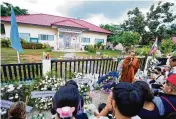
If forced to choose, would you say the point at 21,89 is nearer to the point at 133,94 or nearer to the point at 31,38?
the point at 133,94

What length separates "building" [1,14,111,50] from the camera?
1438cm

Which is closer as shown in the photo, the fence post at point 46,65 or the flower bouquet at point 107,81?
the fence post at point 46,65

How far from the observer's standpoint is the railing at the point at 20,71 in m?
3.24

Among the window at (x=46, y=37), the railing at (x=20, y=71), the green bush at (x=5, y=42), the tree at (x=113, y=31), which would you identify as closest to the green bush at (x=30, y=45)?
the window at (x=46, y=37)

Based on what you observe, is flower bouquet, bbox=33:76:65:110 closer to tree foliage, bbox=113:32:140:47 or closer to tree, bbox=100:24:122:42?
tree foliage, bbox=113:32:140:47

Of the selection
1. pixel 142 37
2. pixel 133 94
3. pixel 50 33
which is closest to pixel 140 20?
pixel 142 37

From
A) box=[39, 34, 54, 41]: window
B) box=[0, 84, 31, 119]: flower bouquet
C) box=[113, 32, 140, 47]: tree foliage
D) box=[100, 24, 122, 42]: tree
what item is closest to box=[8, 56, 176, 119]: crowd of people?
box=[0, 84, 31, 119]: flower bouquet

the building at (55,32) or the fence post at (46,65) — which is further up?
the building at (55,32)

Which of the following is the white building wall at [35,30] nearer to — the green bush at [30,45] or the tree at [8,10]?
the green bush at [30,45]

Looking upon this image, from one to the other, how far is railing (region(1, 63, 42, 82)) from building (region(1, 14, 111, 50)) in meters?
11.9

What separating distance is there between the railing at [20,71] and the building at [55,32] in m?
11.9

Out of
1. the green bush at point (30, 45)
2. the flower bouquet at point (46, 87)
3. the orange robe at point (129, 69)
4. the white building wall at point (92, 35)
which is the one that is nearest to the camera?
the flower bouquet at point (46, 87)

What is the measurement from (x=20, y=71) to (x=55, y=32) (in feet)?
43.5

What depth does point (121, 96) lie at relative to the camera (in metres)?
1.10
